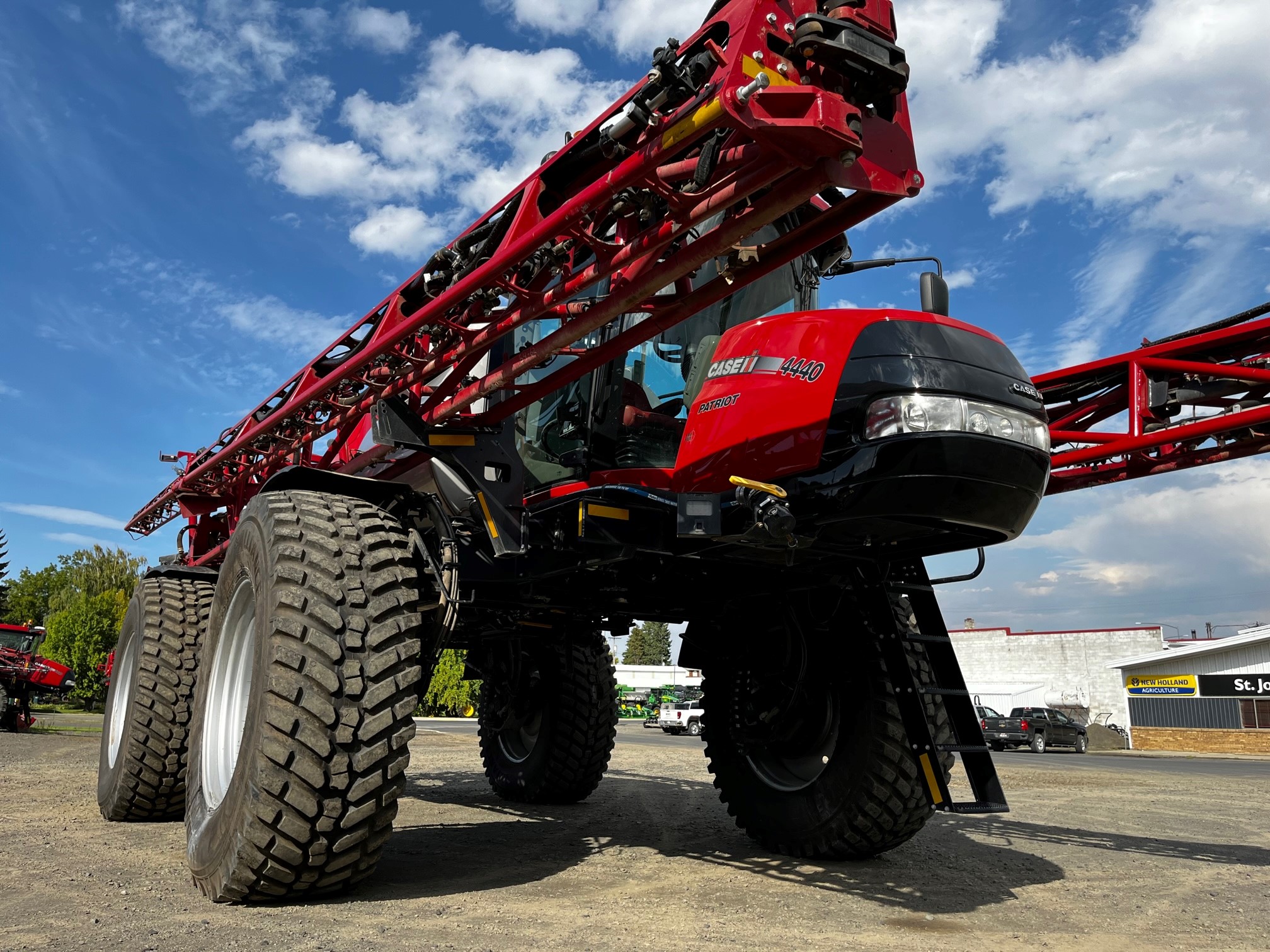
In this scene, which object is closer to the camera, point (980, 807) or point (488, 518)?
point (980, 807)

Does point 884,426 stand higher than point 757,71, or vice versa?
point 757,71

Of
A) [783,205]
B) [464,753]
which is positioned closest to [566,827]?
[783,205]

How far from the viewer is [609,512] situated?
4426mm

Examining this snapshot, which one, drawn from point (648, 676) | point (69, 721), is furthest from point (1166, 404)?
point (648, 676)

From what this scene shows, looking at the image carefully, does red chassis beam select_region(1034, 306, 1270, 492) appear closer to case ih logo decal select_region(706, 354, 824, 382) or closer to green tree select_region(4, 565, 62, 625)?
case ih logo decal select_region(706, 354, 824, 382)

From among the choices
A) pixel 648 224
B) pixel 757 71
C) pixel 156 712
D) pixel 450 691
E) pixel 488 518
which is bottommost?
pixel 450 691

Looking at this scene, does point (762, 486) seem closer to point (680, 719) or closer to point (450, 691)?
point (680, 719)

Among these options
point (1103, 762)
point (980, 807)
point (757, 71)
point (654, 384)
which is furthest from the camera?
point (1103, 762)

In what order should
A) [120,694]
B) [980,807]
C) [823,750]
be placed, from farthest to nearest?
[120,694] → [823,750] → [980,807]

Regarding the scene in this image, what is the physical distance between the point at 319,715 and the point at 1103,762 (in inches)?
914

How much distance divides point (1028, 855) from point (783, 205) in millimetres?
4400

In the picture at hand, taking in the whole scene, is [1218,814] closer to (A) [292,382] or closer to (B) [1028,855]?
(B) [1028,855]

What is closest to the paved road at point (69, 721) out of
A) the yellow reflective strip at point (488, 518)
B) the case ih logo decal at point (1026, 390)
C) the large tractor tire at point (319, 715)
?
the yellow reflective strip at point (488, 518)

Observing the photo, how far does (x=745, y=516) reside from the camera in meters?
4.04
